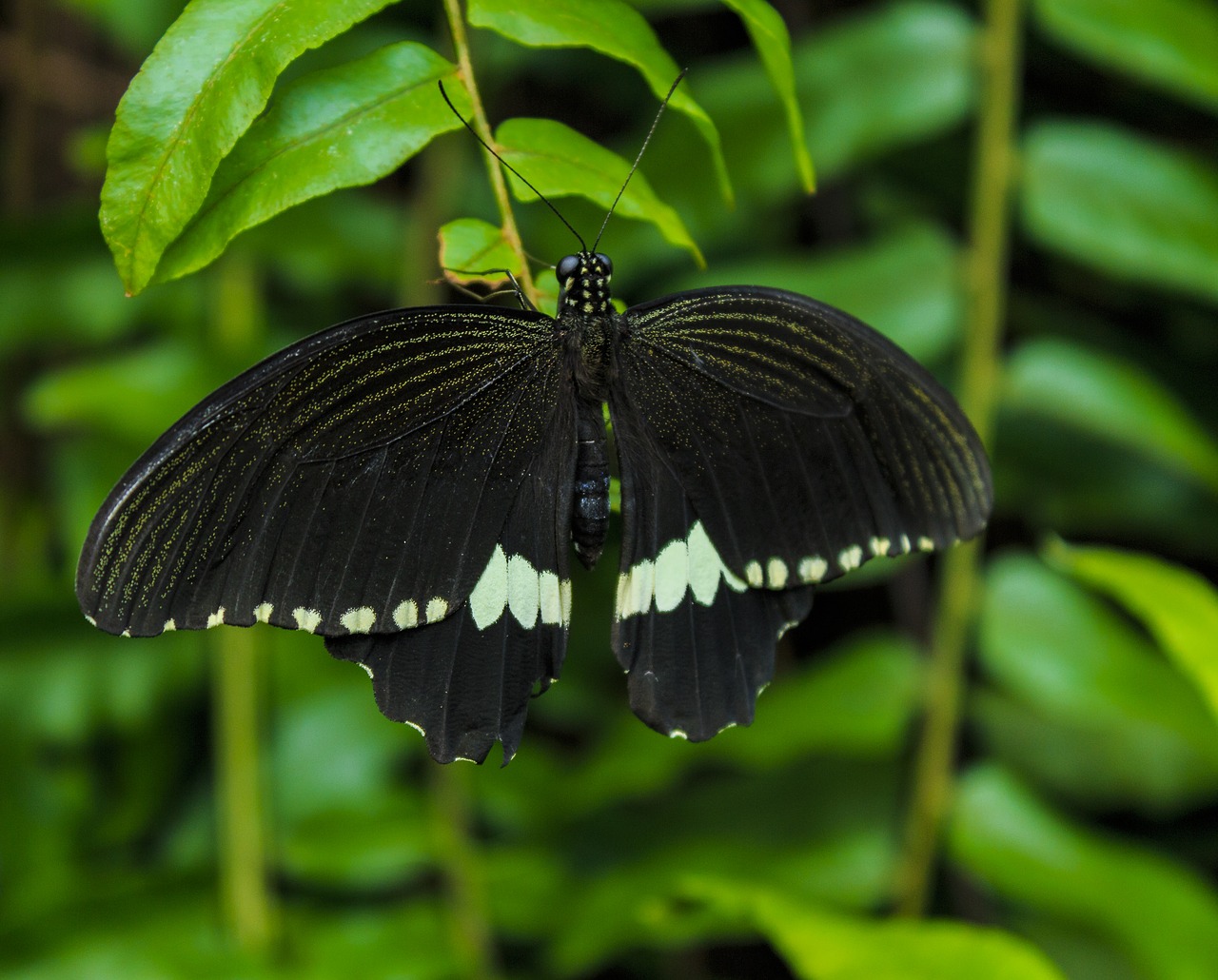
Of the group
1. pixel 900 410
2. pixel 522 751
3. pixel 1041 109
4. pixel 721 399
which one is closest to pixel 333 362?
pixel 721 399

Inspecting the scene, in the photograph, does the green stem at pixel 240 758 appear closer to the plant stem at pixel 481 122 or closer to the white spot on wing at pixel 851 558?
the plant stem at pixel 481 122

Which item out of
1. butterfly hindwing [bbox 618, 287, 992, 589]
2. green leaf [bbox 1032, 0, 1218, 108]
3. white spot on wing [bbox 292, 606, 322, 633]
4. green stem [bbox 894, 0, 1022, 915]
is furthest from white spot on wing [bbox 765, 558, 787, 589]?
green leaf [bbox 1032, 0, 1218, 108]

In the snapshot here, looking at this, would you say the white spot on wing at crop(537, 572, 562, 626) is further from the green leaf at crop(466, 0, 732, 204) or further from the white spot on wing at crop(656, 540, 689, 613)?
the green leaf at crop(466, 0, 732, 204)

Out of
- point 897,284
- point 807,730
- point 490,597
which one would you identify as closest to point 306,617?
point 490,597

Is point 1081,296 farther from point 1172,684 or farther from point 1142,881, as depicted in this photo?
point 1142,881

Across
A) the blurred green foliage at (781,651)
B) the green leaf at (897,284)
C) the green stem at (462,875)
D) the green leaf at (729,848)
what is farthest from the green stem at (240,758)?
the green leaf at (897,284)

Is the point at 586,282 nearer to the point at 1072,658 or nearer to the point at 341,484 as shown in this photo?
the point at 341,484

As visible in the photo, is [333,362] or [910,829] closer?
[333,362]
